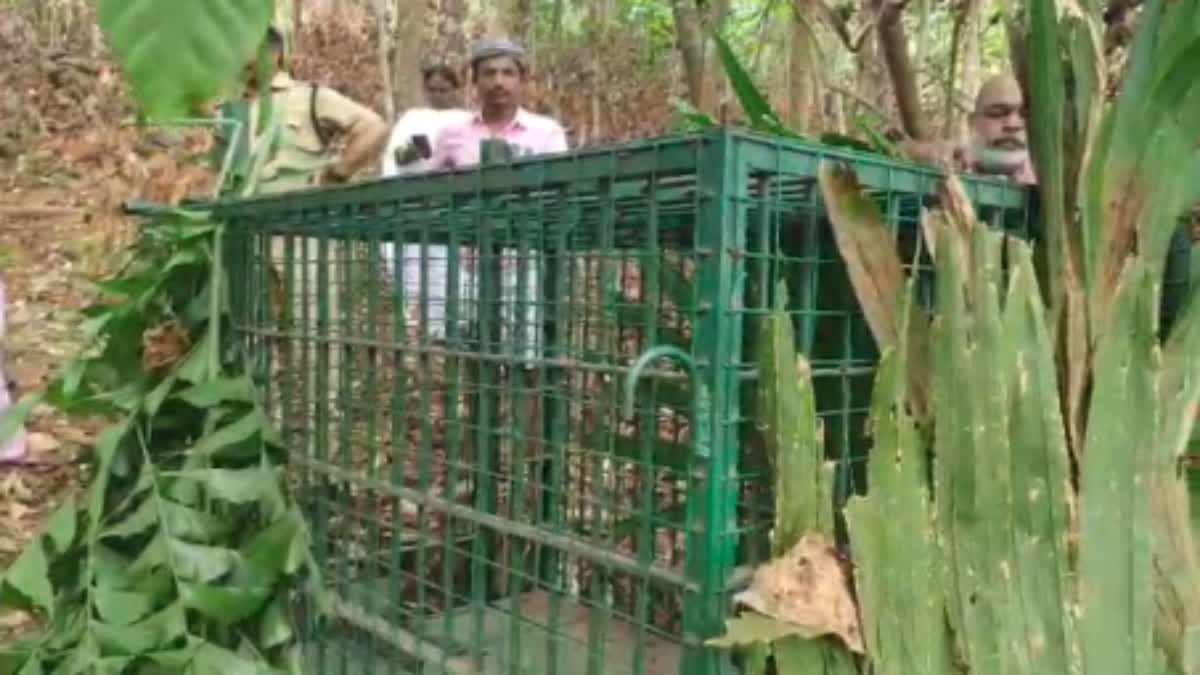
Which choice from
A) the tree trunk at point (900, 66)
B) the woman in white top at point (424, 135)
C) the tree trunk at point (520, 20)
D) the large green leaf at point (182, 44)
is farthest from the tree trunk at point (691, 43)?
the tree trunk at point (520, 20)

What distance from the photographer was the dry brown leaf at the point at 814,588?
5.27 feet

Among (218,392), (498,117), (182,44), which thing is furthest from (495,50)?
(182,44)

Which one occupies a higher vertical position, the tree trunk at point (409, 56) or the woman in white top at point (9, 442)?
the tree trunk at point (409, 56)

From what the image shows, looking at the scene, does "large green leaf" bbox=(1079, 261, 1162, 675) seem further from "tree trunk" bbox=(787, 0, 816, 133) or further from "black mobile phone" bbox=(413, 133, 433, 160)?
"black mobile phone" bbox=(413, 133, 433, 160)

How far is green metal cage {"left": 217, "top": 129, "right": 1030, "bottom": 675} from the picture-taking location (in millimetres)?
1654

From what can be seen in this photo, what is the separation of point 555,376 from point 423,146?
170cm

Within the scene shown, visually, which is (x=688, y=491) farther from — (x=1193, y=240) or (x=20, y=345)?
(x=20, y=345)

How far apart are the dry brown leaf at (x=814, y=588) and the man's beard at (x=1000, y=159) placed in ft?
3.47

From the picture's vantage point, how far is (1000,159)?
247 centimetres

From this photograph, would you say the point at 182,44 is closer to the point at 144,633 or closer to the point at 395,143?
the point at 144,633

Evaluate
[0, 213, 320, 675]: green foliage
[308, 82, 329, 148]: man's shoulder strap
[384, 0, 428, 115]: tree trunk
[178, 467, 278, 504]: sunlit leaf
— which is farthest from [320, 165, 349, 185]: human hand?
[384, 0, 428, 115]: tree trunk

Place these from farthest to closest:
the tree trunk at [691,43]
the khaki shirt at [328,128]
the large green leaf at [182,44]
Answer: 1. the tree trunk at [691,43]
2. the khaki shirt at [328,128]
3. the large green leaf at [182,44]

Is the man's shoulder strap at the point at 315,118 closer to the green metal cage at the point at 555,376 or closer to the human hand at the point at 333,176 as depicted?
the human hand at the point at 333,176

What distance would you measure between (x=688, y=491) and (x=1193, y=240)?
0.86 meters
